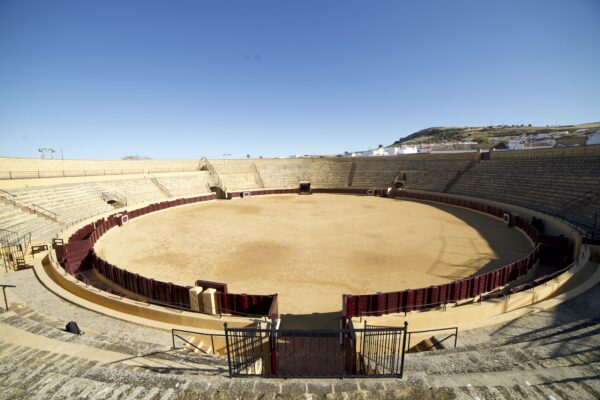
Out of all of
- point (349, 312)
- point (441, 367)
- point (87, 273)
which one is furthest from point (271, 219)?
point (441, 367)

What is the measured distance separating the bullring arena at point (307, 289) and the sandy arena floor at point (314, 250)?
0.59ft

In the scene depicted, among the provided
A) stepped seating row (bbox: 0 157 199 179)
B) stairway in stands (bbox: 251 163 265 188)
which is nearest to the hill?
stairway in stands (bbox: 251 163 265 188)

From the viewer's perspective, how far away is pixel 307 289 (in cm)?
1497

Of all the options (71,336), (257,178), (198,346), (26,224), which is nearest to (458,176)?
(257,178)

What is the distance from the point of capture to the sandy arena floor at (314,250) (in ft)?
51.5

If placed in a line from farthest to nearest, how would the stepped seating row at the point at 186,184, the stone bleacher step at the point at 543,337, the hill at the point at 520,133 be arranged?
the hill at the point at 520,133, the stepped seating row at the point at 186,184, the stone bleacher step at the point at 543,337

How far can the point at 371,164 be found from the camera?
59.2 m

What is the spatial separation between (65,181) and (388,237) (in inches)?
1525

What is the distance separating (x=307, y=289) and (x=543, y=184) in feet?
101

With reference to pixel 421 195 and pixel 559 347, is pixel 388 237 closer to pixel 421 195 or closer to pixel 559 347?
pixel 559 347

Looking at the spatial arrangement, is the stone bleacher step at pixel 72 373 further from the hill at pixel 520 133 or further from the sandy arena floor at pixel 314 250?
the hill at pixel 520 133

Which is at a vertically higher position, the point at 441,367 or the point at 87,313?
the point at 441,367

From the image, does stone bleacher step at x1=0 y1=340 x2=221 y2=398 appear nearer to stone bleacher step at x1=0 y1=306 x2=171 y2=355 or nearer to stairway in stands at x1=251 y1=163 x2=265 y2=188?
stone bleacher step at x1=0 y1=306 x2=171 y2=355

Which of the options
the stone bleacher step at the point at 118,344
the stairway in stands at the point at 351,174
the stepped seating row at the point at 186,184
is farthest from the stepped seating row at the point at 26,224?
the stairway in stands at the point at 351,174
